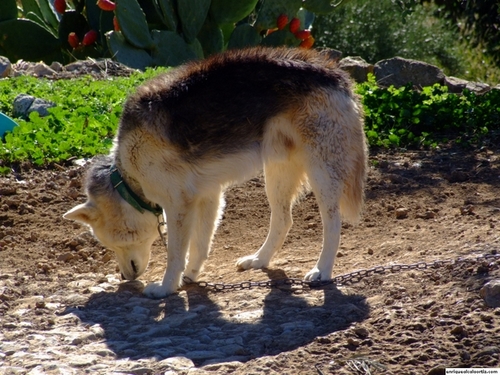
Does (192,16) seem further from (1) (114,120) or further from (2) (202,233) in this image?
(2) (202,233)

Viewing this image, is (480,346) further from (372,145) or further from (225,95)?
(372,145)

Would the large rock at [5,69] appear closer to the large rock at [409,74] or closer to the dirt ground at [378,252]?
the dirt ground at [378,252]

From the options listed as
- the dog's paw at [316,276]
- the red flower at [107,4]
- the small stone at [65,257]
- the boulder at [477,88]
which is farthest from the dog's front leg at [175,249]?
the boulder at [477,88]

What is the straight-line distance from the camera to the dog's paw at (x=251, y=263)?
6.31 metres

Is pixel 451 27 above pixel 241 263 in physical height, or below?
above

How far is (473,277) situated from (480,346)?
0.92 meters

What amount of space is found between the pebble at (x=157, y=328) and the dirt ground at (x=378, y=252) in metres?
0.10

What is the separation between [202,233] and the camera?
6.23 meters

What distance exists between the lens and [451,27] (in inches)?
510

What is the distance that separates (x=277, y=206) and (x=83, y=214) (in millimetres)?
1580

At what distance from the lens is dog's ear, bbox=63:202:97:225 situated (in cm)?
598

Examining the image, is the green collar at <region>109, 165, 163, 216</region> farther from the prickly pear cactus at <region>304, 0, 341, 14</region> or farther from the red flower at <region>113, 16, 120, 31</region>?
the prickly pear cactus at <region>304, 0, 341, 14</region>

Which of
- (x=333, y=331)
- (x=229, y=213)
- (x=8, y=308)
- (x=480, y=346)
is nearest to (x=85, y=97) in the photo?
(x=229, y=213)

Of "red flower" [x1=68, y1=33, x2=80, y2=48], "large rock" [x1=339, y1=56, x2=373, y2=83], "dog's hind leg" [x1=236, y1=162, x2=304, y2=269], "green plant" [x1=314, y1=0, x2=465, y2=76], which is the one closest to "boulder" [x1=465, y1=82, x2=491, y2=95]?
"large rock" [x1=339, y1=56, x2=373, y2=83]
